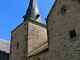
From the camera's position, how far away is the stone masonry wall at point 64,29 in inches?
377

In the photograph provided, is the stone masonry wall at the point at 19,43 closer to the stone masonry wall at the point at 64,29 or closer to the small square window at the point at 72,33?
the stone masonry wall at the point at 64,29

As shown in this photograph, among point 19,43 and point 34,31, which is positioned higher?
point 34,31

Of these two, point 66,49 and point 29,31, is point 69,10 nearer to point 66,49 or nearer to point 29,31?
point 66,49

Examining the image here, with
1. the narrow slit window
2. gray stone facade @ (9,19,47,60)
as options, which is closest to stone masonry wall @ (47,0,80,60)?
the narrow slit window

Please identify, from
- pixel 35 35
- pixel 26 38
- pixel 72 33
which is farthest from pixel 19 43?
pixel 72 33

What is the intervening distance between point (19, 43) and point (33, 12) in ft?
12.9

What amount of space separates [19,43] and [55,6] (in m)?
5.65

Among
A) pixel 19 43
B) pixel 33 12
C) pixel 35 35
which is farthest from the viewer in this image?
pixel 33 12

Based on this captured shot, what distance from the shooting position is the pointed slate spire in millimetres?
16922

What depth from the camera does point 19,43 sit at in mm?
15414

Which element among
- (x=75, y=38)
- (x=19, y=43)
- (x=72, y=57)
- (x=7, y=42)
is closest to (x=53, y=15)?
(x=75, y=38)

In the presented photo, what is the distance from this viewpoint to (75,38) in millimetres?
9586

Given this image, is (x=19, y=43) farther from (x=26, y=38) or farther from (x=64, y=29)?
(x=64, y=29)

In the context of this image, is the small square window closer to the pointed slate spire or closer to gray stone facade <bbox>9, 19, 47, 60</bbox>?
gray stone facade <bbox>9, 19, 47, 60</bbox>
